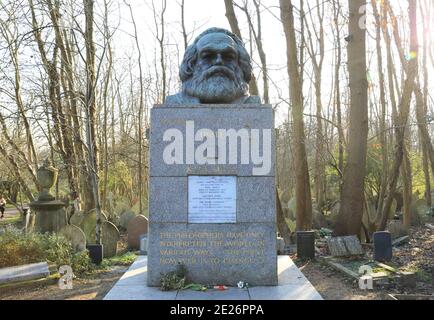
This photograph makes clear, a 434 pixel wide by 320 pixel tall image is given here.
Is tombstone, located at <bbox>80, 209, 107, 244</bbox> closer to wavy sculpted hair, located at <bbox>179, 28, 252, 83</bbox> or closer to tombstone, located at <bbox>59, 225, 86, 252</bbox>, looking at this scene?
tombstone, located at <bbox>59, 225, 86, 252</bbox>

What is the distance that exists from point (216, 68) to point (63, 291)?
501 centimetres

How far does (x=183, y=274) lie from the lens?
5.57m

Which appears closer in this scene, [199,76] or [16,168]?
[199,76]

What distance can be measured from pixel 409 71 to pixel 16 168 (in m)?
12.6

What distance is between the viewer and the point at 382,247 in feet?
31.0

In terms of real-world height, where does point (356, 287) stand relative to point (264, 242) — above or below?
below

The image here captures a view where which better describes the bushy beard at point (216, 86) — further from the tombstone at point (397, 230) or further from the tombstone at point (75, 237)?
the tombstone at point (397, 230)

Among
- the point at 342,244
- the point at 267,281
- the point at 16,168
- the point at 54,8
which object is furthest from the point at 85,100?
the point at 267,281

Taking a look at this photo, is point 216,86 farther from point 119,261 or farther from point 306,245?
point 119,261

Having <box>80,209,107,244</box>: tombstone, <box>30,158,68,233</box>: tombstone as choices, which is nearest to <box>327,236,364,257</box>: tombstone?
<box>80,209,107,244</box>: tombstone

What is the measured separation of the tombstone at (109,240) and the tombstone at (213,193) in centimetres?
658

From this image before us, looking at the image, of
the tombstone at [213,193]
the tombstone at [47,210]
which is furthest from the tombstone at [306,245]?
the tombstone at [47,210]

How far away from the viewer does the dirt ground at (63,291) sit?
7871mm
